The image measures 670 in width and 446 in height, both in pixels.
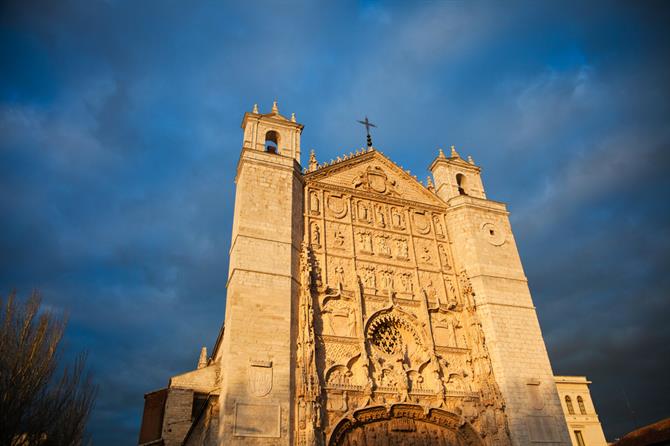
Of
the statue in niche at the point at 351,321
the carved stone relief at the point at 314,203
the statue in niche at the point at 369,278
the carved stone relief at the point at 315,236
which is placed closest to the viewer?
the statue in niche at the point at 351,321

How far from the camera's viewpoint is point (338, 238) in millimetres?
15062

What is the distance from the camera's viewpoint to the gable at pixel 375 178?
54.6ft

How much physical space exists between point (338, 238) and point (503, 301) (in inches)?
224

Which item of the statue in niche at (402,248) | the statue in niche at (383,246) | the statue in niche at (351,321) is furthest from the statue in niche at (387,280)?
the statue in niche at (351,321)

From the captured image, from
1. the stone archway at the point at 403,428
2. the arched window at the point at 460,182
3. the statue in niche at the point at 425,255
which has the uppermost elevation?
the arched window at the point at 460,182

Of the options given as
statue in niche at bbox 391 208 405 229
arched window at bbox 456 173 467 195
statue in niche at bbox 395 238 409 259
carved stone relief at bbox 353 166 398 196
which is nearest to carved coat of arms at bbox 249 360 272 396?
statue in niche at bbox 395 238 409 259

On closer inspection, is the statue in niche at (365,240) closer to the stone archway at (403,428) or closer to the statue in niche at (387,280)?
the statue in niche at (387,280)

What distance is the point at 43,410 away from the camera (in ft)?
31.8

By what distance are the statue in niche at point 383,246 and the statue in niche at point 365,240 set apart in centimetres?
32

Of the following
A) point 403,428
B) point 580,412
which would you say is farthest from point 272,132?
Answer: point 580,412

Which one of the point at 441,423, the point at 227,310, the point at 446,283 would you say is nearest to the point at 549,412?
the point at 441,423

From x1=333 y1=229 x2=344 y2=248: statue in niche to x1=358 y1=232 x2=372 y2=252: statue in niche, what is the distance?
0.66 meters

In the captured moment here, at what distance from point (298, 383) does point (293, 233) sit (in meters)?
4.36

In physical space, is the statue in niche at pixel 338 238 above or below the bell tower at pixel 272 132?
below
